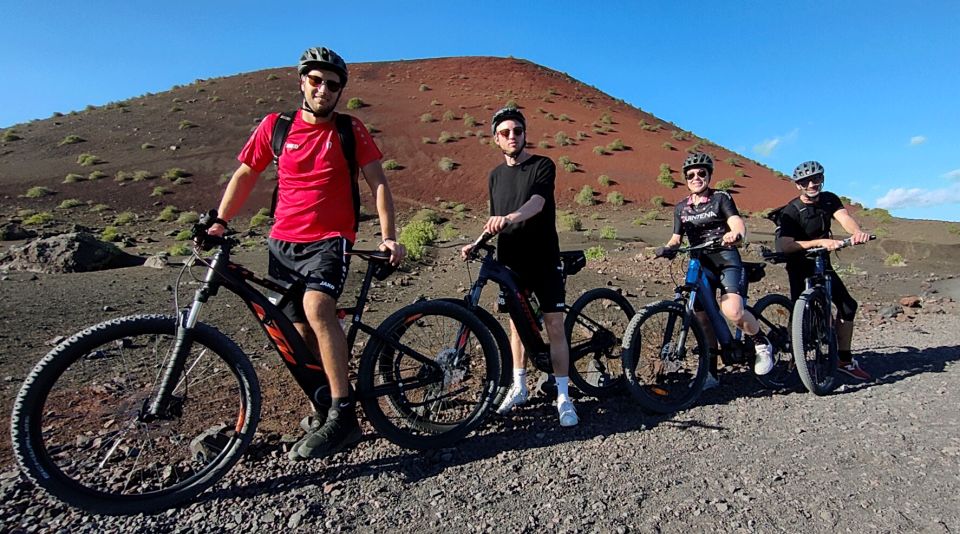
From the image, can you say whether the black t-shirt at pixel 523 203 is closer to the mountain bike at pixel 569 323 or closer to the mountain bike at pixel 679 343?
the mountain bike at pixel 569 323

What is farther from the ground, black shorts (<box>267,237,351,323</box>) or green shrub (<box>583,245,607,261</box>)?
green shrub (<box>583,245,607,261</box>)

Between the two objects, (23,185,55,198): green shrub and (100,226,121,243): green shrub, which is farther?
(23,185,55,198): green shrub

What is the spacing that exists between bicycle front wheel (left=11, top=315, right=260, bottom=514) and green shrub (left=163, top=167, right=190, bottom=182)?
95.8 feet

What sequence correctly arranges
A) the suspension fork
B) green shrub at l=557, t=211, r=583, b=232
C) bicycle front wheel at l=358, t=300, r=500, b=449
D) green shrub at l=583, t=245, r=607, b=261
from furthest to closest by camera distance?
green shrub at l=557, t=211, r=583, b=232 < green shrub at l=583, t=245, r=607, b=261 < bicycle front wheel at l=358, t=300, r=500, b=449 < the suspension fork

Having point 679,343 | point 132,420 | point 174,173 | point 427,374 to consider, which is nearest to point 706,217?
point 679,343

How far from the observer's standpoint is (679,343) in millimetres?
3793

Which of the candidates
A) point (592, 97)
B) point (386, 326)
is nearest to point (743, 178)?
point (592, 97)

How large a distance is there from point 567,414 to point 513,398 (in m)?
0.41

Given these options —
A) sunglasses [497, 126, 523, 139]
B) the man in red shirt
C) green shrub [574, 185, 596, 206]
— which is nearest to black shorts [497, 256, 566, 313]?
sunglasses [497, 126, 523, 139]

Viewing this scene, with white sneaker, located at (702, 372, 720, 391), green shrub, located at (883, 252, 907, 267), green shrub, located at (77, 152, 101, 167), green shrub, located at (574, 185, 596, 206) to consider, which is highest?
green shrub, located at (77, 152, 101, 167)

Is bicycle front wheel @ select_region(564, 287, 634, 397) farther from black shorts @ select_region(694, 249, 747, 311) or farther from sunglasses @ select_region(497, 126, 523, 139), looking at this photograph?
sunglasses @ select_region(497, 126, 523, 139)

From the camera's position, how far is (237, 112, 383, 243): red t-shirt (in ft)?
9.25

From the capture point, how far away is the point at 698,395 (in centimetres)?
375

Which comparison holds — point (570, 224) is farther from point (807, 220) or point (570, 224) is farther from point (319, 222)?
point (319, 222)
